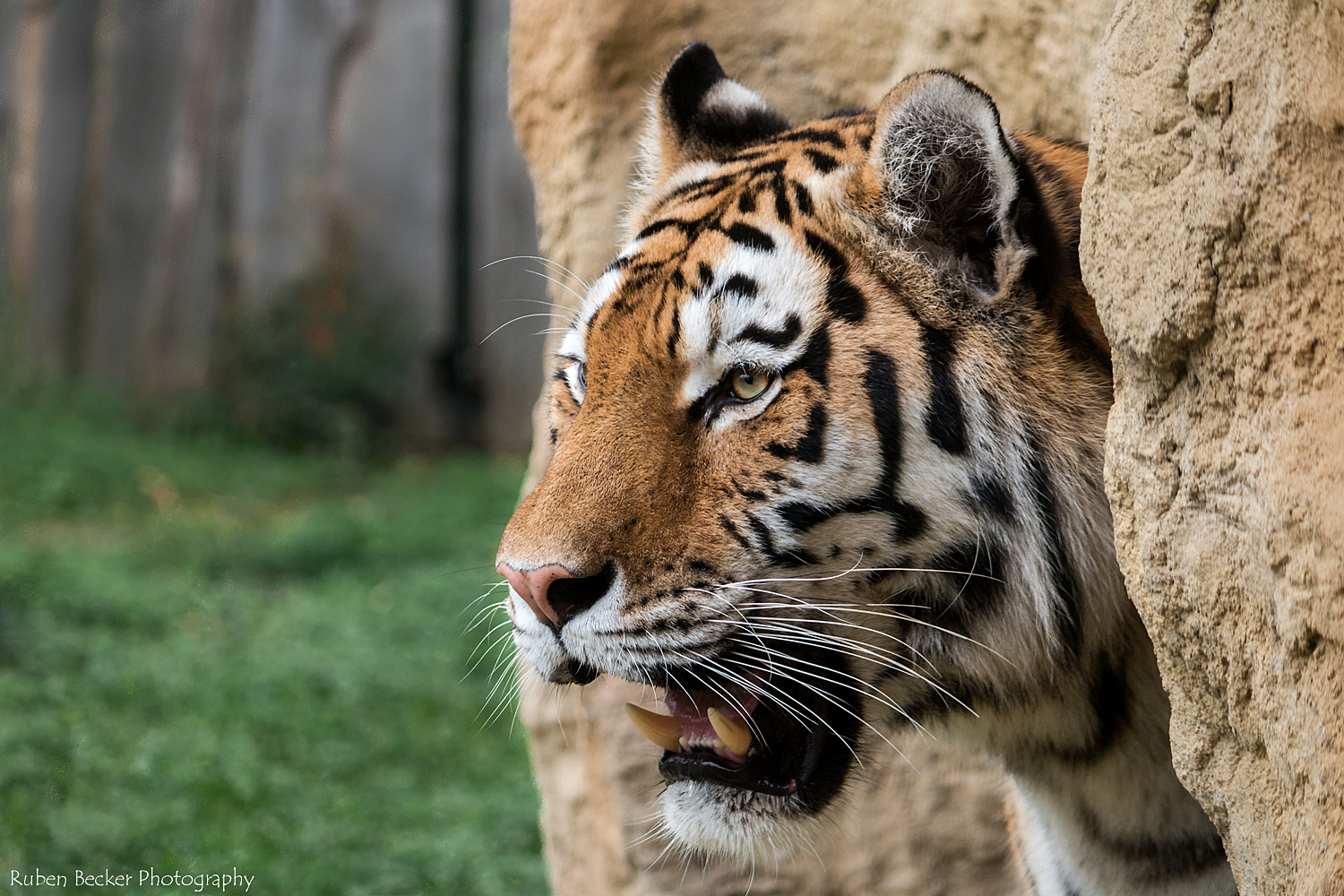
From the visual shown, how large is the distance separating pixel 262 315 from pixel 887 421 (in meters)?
6.89

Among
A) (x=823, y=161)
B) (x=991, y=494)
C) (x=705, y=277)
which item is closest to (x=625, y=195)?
(x=823, y=161)

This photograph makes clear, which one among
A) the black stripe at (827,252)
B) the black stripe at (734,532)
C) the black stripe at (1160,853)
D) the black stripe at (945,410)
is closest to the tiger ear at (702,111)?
the black stripe at (827,252)

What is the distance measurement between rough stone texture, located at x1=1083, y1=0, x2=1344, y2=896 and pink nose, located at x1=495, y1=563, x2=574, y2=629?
0.73 m

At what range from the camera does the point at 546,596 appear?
1.70 metres

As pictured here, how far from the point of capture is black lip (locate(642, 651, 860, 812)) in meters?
1.89

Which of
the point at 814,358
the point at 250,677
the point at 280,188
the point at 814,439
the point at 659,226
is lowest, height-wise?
the point at 250,677

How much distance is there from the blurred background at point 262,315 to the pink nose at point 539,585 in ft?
11.1

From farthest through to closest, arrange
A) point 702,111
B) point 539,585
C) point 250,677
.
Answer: point 250,677, point 702,111, point 539,585

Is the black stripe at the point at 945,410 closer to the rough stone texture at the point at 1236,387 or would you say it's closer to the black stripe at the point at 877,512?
the black stripe at the point at 877,512

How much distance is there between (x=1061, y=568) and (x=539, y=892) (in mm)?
2129

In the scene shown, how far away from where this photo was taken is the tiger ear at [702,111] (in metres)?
2.36

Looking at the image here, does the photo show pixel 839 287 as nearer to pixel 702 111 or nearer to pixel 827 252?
pixel 827 252

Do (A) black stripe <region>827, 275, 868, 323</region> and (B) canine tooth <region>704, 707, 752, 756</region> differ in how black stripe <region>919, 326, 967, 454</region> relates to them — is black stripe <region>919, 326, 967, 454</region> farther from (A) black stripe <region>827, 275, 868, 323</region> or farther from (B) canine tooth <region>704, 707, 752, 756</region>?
(B) canine tooth <region>704, 707, 752, 756</region>

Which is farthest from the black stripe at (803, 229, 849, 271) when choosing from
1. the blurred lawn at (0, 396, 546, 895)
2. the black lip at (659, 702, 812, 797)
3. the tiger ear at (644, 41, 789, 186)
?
the blurred lawn at (0, 396, 546, 895)
